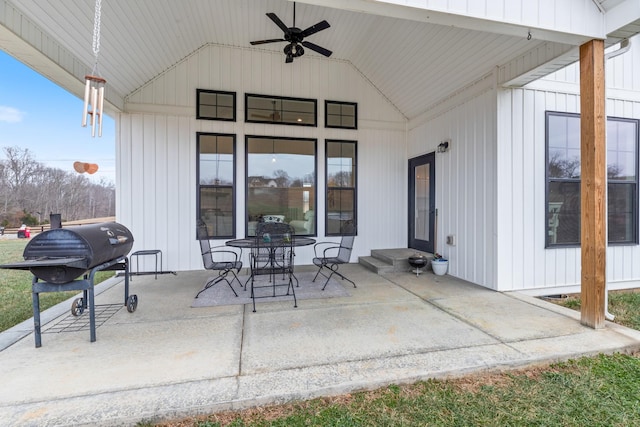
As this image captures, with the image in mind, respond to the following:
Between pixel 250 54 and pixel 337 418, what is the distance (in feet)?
19.6

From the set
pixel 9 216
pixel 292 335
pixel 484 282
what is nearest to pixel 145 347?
pixel 292 335

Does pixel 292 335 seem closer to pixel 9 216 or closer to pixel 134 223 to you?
pixel 134 223

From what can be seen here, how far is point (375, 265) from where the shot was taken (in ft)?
17.1

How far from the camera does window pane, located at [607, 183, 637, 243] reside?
14.4 feet

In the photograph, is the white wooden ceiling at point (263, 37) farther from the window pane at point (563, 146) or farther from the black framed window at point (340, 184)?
the black framed window at point (340, 184)

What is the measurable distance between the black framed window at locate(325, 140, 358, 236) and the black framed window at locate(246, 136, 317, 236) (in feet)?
1.05

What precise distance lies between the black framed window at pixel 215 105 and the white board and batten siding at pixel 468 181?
12.4 ft

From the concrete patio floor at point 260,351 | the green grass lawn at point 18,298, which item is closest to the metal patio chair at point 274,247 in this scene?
the concrete patio floor at point 260,351

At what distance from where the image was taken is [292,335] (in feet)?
8.77

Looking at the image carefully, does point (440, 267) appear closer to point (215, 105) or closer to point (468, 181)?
point (468, 181)

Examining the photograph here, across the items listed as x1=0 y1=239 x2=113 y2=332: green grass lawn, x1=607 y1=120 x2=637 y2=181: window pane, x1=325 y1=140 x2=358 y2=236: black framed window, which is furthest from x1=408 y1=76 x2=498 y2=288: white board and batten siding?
x1=0 y1=239 x2=113 y2=332: green grass lawn

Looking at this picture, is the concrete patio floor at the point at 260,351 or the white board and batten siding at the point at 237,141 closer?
the concrete patio floor at the point at 260,351

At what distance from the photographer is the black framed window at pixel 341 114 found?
6.00 m

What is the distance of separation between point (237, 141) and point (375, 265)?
3468 millimetres
